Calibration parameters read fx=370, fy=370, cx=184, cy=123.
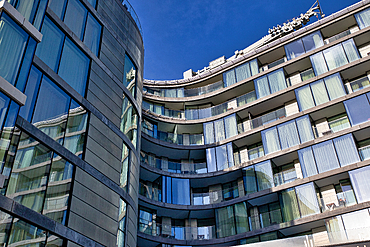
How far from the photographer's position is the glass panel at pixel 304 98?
33125mm

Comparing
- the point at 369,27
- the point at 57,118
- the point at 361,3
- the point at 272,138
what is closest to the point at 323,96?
the point at 272,138

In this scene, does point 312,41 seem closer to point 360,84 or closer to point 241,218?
point 360,84

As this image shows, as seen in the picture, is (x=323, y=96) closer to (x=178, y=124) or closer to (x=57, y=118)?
(x=178, y=124)

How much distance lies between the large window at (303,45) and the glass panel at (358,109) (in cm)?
784

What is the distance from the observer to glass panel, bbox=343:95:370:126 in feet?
98.3

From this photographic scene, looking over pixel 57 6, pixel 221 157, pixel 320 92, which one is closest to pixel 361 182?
pixel 320 92

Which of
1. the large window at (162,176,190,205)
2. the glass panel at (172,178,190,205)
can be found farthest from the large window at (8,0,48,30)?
the glass panel at (172,178,190,205)

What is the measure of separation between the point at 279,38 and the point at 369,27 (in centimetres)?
912

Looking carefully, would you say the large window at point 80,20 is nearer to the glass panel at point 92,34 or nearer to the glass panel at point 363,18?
the glass panel at point 92,34

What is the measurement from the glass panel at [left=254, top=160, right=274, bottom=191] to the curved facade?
9cm

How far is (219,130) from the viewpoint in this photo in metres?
38.1

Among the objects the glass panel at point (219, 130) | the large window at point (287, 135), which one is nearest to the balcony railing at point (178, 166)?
the glass panel at point (219, 130)

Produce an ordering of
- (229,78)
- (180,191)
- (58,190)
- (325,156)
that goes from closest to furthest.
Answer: (58,190) < (325,156) < (180,191) < (229,78)

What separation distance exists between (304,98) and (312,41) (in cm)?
689
